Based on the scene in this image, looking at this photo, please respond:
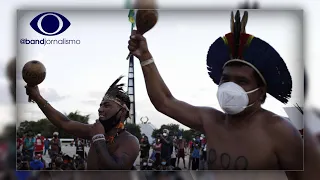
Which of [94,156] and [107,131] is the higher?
[107,131]

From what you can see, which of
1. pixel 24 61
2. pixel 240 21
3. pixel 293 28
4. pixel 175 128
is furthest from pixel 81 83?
pixel 293 28

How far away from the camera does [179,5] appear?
3455 mm

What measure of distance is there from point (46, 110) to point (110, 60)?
592 millimetres

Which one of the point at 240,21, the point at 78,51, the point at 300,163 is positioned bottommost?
the point at 300,163

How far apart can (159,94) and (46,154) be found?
941 millimetres

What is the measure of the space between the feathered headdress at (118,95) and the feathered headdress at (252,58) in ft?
2.09

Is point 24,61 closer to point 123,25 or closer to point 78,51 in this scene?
point 78,51

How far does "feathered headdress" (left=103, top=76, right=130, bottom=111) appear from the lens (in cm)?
345

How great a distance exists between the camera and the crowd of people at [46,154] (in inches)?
138

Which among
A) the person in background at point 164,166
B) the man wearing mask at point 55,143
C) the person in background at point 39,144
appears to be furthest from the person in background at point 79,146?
the person in background at point 164,166

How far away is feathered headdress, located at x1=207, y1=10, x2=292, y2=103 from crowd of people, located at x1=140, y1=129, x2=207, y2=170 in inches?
19.2

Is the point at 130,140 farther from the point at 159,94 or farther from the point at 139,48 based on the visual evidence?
the point at 139,48

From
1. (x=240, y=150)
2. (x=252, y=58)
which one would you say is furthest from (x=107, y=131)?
(x=252, y=58)

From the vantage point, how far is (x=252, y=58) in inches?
136
